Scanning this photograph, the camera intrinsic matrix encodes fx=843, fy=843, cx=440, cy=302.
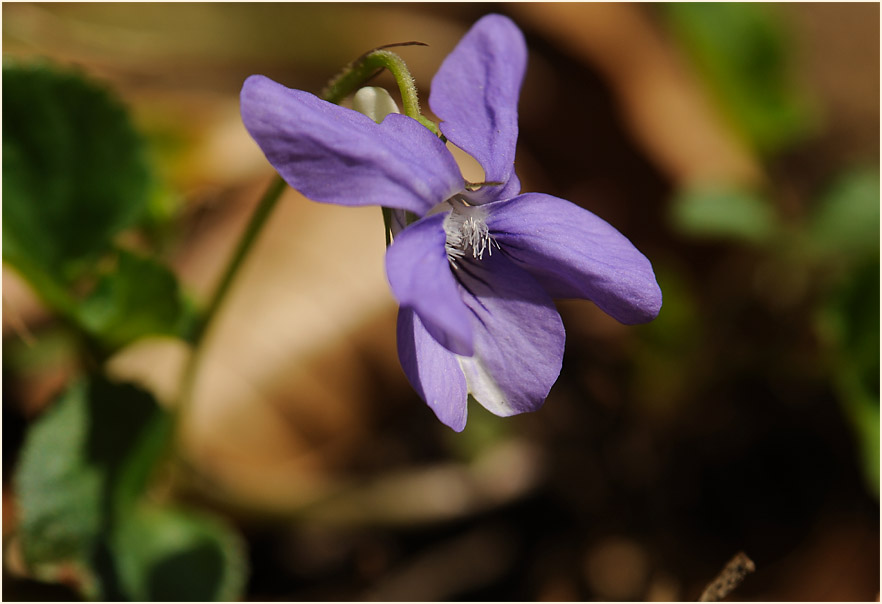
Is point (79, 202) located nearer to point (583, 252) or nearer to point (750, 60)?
point (583, 252)

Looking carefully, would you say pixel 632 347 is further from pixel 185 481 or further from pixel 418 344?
pixel 418 344

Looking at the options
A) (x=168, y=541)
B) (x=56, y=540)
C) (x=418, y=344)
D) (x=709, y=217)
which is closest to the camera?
(x=418, y=344)

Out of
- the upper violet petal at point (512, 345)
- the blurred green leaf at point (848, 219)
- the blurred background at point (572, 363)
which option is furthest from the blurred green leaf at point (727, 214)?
the upper violet petal at point (512, 345)

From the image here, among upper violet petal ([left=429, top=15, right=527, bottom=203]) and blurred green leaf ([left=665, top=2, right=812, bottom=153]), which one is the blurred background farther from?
upper violet petal ([left=429, top=15, right=527, bottom=203])

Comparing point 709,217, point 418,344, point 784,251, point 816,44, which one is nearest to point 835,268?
point 784,251

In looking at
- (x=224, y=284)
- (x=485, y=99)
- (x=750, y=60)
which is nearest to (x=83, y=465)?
(x=224, y=284)
